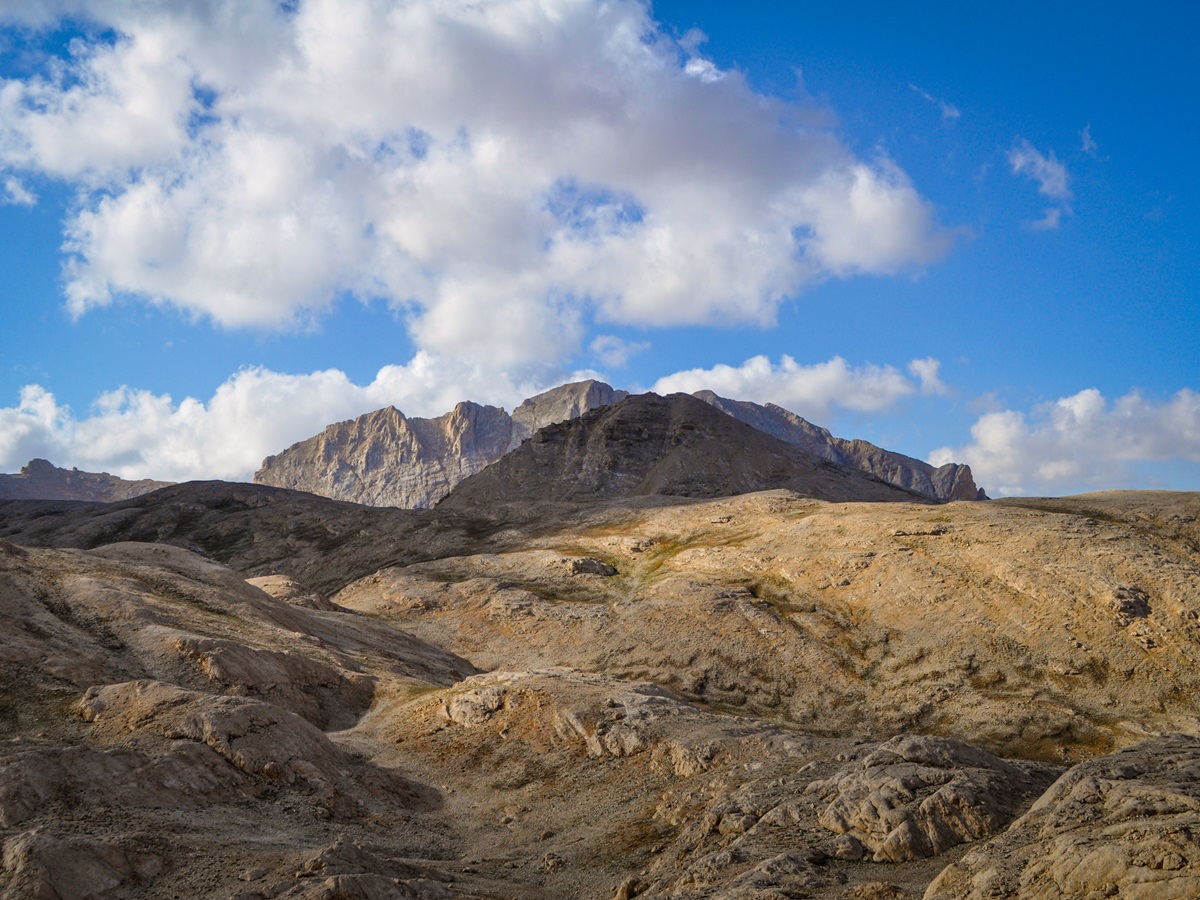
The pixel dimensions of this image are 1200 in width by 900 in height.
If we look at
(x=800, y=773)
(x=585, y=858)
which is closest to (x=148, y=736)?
(x=585, y=858)

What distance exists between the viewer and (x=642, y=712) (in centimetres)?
3216

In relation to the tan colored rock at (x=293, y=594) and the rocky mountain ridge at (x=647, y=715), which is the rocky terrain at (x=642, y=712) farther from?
the tan colored rock at (x=293, y=594)

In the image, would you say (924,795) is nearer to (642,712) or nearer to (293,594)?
(642,712)

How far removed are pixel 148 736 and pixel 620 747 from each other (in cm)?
1515

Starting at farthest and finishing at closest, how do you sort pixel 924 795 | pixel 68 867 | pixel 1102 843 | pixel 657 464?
pixel 657 464 < pixel 924 795 < pixel 68 867 < pixel 1102 843

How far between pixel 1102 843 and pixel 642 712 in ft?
66.2

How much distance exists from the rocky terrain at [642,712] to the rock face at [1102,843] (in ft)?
0.24

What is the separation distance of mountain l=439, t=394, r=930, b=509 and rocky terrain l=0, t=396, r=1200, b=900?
4922 centimetres

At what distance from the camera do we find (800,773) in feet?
79.3

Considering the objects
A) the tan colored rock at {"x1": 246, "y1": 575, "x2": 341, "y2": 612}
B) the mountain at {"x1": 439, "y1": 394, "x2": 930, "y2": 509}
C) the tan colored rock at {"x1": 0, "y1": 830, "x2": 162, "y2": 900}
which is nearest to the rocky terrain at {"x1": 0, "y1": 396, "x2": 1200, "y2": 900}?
the tan colored rock at {"x1": 0, "y1": 830, "x2": 162, "y2": 900}

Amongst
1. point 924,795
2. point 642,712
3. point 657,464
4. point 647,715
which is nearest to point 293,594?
point 642,712

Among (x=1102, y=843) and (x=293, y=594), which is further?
(x=293, y=594)

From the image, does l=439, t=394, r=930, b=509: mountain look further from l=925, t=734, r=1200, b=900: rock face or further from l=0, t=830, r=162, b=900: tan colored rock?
l=0, t=830, r=162, b=900: tan colored rock

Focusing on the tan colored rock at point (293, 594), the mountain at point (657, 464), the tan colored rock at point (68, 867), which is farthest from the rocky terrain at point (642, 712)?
the mountain at point (657, 464)
